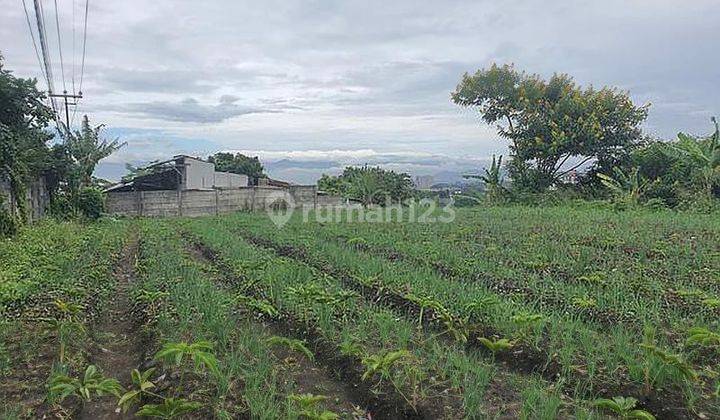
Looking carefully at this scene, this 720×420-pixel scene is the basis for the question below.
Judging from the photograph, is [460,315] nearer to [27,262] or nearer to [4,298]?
[4,298]

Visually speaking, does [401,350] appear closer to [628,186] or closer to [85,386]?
[85,386]

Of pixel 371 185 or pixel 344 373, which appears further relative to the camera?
pixel 371 185

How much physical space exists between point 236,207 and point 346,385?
56.1ft

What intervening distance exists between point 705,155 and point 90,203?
57.1 feet

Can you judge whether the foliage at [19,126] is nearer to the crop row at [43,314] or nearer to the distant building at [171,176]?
the crop row at [43,314]

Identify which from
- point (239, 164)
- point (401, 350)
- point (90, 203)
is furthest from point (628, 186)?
point (239, 164)

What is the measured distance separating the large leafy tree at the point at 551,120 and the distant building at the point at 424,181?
5.58 m

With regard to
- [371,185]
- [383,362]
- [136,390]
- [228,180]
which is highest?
[228,180]

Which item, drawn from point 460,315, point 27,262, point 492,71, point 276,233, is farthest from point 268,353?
point 492,71

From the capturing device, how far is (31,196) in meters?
13.7

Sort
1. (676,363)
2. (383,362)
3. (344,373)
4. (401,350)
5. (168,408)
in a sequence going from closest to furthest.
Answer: (168,408)
(676,363)
(383,362)
(401,350)
(344,373)

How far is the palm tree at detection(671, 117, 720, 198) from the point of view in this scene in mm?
14391

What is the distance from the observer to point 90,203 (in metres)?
16.2

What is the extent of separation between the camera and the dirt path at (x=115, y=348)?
3174mm
